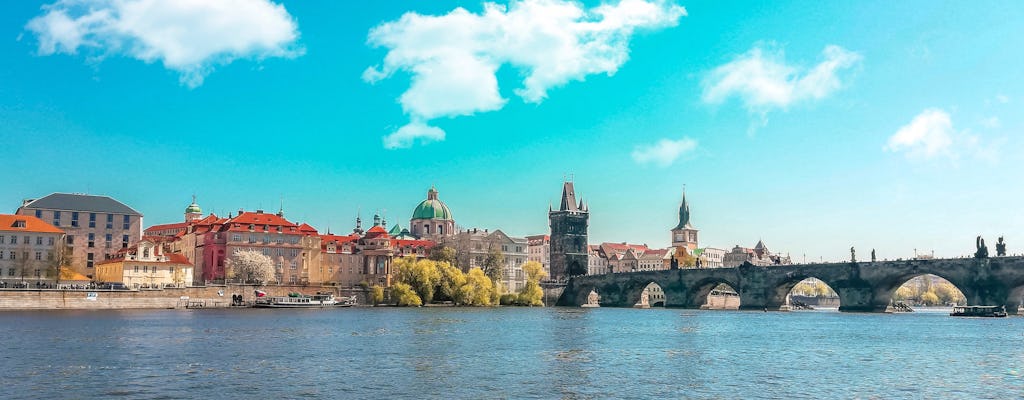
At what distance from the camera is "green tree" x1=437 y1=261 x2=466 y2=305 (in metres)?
137

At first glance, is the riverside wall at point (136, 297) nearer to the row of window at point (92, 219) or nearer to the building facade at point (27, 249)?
the building facade at point (27, 249)

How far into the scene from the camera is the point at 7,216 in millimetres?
124062

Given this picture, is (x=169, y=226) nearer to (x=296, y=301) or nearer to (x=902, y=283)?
(x=296, y=301)

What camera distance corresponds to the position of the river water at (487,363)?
35.8m

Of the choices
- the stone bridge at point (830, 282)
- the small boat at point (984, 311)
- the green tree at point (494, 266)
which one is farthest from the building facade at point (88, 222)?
the small boat at point (984, 311)

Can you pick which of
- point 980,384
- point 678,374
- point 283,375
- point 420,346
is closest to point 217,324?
point 420,346

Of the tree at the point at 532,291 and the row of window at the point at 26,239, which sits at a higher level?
the row of window at the point at 26,239

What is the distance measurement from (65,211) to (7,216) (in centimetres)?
1447

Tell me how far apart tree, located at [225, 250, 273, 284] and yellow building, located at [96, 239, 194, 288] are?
6.44 meters

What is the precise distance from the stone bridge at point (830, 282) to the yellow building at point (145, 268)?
2867 inches

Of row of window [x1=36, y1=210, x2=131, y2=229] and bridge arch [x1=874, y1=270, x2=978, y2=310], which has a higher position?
row of window [x1=36, y1=210, x2=131, y2=229]

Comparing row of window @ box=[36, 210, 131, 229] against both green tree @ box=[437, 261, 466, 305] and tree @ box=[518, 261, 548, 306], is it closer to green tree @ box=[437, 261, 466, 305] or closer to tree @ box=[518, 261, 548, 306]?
green tree @ box=[437, 261, 466, 305]

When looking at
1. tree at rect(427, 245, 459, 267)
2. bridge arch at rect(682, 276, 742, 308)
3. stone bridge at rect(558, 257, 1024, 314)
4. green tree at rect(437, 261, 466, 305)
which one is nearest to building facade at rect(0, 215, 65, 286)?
green tree at rect(437, 261, 466, 305)

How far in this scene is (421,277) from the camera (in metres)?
135
